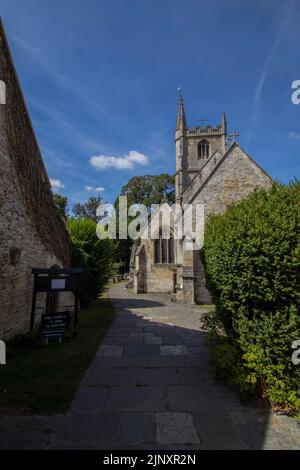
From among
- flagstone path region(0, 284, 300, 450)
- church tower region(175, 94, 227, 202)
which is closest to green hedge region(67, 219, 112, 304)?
flagstone path region(0, 284, 300, 450)

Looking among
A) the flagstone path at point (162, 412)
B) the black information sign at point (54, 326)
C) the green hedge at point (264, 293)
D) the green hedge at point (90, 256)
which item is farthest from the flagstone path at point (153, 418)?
the green hedge at point (90, 256)

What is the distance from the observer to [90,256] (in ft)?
51.2

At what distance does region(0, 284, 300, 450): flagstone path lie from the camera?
10.0 ft

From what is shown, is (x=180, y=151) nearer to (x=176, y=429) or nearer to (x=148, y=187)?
(x=148, y=187)

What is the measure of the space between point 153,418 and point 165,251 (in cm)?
2081

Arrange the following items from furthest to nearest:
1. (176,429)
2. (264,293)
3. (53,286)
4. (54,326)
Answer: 1. (53,286)
2. (54,326)
3. (264,293)
4. (176,429)

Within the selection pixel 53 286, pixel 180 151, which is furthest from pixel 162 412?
pixel 180 151

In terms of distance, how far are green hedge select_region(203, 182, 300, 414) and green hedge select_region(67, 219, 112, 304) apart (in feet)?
37.1

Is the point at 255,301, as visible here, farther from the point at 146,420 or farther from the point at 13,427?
the point at 13,427

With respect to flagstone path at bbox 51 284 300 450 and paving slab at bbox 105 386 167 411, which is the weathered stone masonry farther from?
paving slab at bbox 105 386 167 411

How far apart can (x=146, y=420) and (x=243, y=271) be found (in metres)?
2.47

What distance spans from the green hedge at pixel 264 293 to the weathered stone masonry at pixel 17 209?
200 inches

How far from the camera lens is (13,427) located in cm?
333
